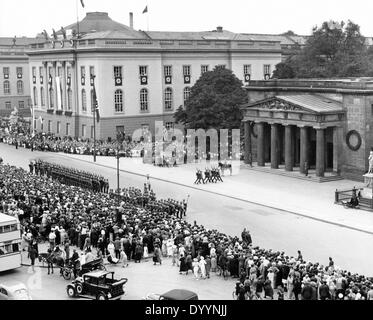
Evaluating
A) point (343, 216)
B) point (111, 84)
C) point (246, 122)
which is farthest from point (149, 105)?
point (343, 216)

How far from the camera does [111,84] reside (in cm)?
8062

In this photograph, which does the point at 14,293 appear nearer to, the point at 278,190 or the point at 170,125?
the point at 278,190

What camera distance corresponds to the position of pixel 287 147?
5459cm

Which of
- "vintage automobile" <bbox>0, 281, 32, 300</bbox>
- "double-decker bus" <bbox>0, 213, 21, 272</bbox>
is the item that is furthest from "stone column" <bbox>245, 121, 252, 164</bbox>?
"vintage automobile" <bbox>0, 281, 32, 300</bbox>

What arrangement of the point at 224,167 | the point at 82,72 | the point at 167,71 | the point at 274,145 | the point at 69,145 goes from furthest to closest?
1. the point at 167,71
2. the point at 82,72
3. the point at 69,145
4. the point at 274,145
5. the point at 224,167

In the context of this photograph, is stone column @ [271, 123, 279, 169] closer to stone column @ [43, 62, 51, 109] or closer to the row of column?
the row of column

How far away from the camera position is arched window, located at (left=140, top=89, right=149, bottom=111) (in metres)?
83.9

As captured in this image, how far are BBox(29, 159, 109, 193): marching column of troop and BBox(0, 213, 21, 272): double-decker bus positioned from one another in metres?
20.4

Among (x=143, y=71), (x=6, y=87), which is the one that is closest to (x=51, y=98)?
(x=143, y=71)

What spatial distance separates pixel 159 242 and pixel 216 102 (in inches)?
1575

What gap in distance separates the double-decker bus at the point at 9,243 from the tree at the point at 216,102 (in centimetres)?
4158

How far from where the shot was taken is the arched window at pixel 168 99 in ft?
285

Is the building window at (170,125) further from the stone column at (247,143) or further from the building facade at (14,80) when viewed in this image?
the building facade at (14,80)
